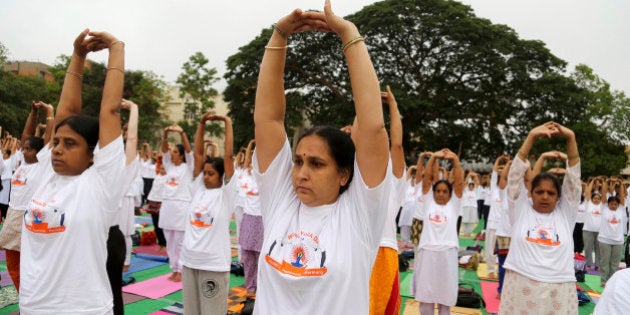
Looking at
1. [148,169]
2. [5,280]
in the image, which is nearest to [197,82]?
[148,169]

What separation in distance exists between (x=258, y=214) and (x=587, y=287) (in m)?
6.48

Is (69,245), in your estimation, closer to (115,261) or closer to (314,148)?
(115,261)

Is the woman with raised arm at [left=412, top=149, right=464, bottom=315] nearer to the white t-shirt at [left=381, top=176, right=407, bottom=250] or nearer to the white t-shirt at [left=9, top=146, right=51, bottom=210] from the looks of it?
the white t-shirt at [left=381, top=176, right=407, bottom=250]

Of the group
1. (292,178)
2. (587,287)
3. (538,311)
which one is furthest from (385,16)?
(292,178)

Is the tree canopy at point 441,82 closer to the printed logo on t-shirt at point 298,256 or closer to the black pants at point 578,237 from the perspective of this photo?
the black pants at point 578,237

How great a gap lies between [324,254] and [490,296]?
6164 mm

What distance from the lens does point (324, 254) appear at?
1.77 meters

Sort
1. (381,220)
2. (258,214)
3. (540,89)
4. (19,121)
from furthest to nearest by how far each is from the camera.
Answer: (19,121)
(540,89)
(258,214)
(381,220)

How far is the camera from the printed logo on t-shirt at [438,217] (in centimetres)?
505

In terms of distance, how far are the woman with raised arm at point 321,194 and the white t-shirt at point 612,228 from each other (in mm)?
8723

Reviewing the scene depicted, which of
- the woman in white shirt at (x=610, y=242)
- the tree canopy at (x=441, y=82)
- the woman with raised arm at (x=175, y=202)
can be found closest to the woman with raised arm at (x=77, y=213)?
the woman with raised arm at (x=175, y=202)

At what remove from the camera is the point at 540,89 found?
890 inches

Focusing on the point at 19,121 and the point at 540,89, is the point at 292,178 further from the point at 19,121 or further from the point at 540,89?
the point at 19,121

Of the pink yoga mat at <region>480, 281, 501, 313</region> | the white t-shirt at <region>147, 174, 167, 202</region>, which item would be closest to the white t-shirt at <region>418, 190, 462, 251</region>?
the pink yoga mat at <region>480, 281, 501, 313</region>
